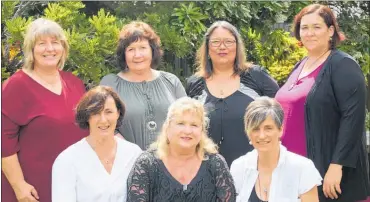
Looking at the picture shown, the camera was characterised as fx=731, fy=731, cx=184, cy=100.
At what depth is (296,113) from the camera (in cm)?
484

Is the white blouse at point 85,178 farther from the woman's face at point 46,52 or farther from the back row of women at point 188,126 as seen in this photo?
the woman's face at point 46,52

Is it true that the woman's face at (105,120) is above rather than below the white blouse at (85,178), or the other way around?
above

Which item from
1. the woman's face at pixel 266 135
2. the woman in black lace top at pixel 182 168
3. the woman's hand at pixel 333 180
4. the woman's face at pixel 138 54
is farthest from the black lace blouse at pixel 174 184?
the woman's face at pixel 138 54

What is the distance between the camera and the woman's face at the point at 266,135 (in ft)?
14.3

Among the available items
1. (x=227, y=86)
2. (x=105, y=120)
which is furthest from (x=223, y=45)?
(x=105, y=120)

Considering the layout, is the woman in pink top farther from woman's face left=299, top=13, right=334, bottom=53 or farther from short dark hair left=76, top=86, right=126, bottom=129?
short dark hair left=76, top=86, right=126, bottom=129

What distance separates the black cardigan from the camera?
4.62 meters

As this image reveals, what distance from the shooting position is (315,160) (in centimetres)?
471

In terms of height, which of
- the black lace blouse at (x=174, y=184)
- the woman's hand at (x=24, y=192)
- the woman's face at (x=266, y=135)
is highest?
the woman's face at (x=266, y=135)

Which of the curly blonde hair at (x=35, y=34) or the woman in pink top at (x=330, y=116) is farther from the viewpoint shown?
the curly blonde hair at (x=35, y=34)

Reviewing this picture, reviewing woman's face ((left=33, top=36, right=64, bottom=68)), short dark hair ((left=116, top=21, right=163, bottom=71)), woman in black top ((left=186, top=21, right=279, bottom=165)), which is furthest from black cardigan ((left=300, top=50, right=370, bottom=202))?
woman's face ((left=33, top=36, right=64, bottom=68))

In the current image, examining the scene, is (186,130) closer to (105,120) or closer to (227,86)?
(105,120)

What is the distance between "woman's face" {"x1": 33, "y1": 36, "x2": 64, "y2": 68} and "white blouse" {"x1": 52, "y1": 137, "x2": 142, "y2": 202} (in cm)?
70

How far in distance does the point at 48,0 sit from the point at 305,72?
270 centimetres
